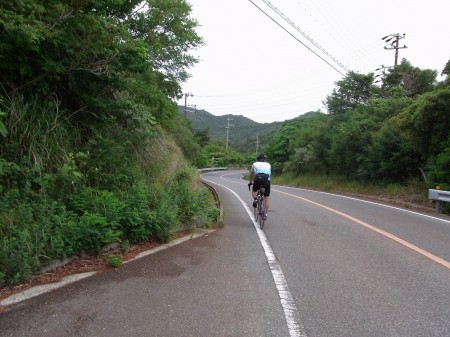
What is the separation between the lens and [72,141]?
7.18 m

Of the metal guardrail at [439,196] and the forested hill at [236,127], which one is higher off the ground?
the forested hill at [236,127]

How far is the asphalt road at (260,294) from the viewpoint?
3.55 meters

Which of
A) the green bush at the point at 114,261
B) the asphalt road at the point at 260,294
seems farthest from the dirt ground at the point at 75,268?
the asphalt road at the point at 260,294

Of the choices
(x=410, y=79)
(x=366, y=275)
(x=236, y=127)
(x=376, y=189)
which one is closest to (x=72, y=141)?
(x=366, y=275)

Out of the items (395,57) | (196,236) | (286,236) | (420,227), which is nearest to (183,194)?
(196,236)

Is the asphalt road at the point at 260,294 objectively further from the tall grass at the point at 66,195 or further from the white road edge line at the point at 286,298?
the tall grass at the point at 66,195

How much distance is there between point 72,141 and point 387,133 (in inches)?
694

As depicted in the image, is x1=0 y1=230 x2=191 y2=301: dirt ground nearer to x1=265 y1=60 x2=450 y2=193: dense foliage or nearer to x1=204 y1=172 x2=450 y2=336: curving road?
x1=204 y1=172 x2=450 y2=336: curving road

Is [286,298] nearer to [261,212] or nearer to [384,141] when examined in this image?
[261,212]

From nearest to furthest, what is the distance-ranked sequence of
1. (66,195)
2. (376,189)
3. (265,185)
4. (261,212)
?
(66,195), (261,212), (265,185), (376,189)

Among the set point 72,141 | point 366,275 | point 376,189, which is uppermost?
point 72,141

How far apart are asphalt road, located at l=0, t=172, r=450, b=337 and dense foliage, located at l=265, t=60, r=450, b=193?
954cm

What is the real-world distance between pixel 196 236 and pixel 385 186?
633 inches

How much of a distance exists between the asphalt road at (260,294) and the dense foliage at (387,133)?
954 centimetres
